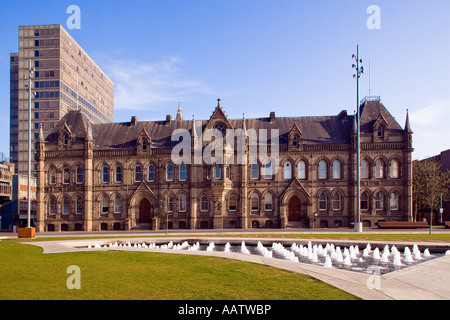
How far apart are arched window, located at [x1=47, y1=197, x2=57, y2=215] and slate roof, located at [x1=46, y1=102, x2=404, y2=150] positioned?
8388mm

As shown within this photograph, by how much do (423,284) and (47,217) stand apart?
4923 centimetres

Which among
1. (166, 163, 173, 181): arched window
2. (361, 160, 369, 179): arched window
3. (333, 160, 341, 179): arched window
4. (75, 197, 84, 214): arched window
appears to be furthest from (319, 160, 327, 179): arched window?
(75, 197, 84, 214): arched window

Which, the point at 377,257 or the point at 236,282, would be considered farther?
the point at 377,257

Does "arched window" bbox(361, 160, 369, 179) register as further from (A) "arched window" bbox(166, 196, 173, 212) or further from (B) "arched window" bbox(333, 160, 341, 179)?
(A) "arched window" bbox(166, 196, 173, 212)

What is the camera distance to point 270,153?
49188 millimetres

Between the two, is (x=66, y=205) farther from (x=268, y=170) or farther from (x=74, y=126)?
(x=268, y=170)

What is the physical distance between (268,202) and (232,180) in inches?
219

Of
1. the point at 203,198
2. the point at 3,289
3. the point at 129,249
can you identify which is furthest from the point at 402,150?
the point at 3,289

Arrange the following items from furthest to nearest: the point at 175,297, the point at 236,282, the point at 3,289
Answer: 1. the point at 236,282
2. the point at 3,289
3. the point at 175,297

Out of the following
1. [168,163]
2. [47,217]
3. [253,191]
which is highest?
[168,163]

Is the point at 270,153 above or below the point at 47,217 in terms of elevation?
above

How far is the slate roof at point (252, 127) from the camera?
4947 cm

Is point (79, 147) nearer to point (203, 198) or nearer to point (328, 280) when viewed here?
point (203, 198)

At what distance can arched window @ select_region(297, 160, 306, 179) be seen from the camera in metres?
48.8
